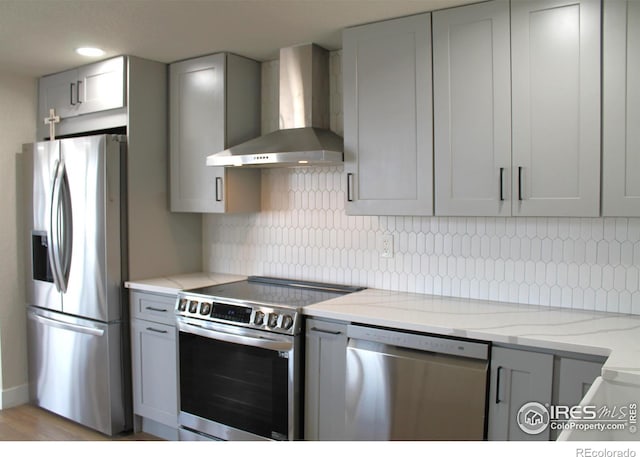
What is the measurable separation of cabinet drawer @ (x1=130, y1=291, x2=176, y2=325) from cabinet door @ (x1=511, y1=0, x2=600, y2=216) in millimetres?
2062

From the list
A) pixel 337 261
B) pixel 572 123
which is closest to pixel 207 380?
pixel 337 261

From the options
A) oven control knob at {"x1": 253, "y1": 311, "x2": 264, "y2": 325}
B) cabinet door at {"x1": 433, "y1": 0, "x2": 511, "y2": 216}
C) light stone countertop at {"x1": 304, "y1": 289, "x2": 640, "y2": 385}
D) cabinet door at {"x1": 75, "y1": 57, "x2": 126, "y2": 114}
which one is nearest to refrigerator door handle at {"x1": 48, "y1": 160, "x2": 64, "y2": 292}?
cabinet door at {"x1": 75, "y1": 57, "x2": 126, "y2": 114}

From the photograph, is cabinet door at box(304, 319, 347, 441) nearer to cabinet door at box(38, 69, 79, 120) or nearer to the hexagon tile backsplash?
the hexagon tile backsplash

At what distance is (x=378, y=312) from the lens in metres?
2.50

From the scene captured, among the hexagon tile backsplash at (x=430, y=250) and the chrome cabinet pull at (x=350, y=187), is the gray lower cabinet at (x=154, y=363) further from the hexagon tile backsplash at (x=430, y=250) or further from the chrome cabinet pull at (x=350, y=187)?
the chrome cabinet pull at (x=350, y=187)

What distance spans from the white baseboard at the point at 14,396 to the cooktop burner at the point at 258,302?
6.09 ft

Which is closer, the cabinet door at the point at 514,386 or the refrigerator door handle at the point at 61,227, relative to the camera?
the cabinet door at the point at 514,386

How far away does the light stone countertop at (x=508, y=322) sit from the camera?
191cm

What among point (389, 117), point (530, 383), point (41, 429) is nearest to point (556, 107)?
point (389, 117)

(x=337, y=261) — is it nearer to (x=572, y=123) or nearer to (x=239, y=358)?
(x=239, y=358)

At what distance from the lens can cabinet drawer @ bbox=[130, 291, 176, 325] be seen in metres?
3.22

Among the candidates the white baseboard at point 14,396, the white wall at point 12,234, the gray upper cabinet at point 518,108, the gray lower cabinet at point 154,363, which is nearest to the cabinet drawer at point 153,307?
the gray lower cabinet at point 154,363

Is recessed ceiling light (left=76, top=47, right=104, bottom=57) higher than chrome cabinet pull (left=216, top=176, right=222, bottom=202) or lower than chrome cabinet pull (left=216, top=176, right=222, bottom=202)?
higher
